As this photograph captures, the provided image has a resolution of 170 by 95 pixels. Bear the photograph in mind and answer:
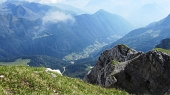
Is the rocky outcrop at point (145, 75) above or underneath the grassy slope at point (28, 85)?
underneath

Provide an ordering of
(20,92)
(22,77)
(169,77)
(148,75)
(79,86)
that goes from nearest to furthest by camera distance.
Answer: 1. (20,92)
2. (22,77)
3. (79,86)
4. (169,77)
5. (148,75)

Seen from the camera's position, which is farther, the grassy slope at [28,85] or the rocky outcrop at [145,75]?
the rocky outcrop at [145,75]

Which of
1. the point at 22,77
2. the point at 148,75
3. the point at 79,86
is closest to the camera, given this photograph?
the point at 22,77

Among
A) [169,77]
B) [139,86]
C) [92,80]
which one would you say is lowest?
[92,80]

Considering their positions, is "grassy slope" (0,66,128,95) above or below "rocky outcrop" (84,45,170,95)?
above

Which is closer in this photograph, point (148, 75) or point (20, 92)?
point (20, 92)

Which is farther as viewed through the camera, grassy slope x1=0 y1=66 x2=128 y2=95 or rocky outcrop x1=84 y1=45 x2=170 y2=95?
rocky outcrop x1=84 y1=45 x2=170 y2=95

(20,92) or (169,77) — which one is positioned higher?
(20,92)

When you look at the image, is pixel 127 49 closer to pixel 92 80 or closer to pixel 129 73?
pixel 92 80

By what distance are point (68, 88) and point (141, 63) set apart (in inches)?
1195

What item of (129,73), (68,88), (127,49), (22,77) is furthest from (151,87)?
(127,49)

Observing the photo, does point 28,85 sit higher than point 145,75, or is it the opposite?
point 28,85

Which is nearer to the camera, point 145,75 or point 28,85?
point 28,85

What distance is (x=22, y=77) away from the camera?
19.7m
